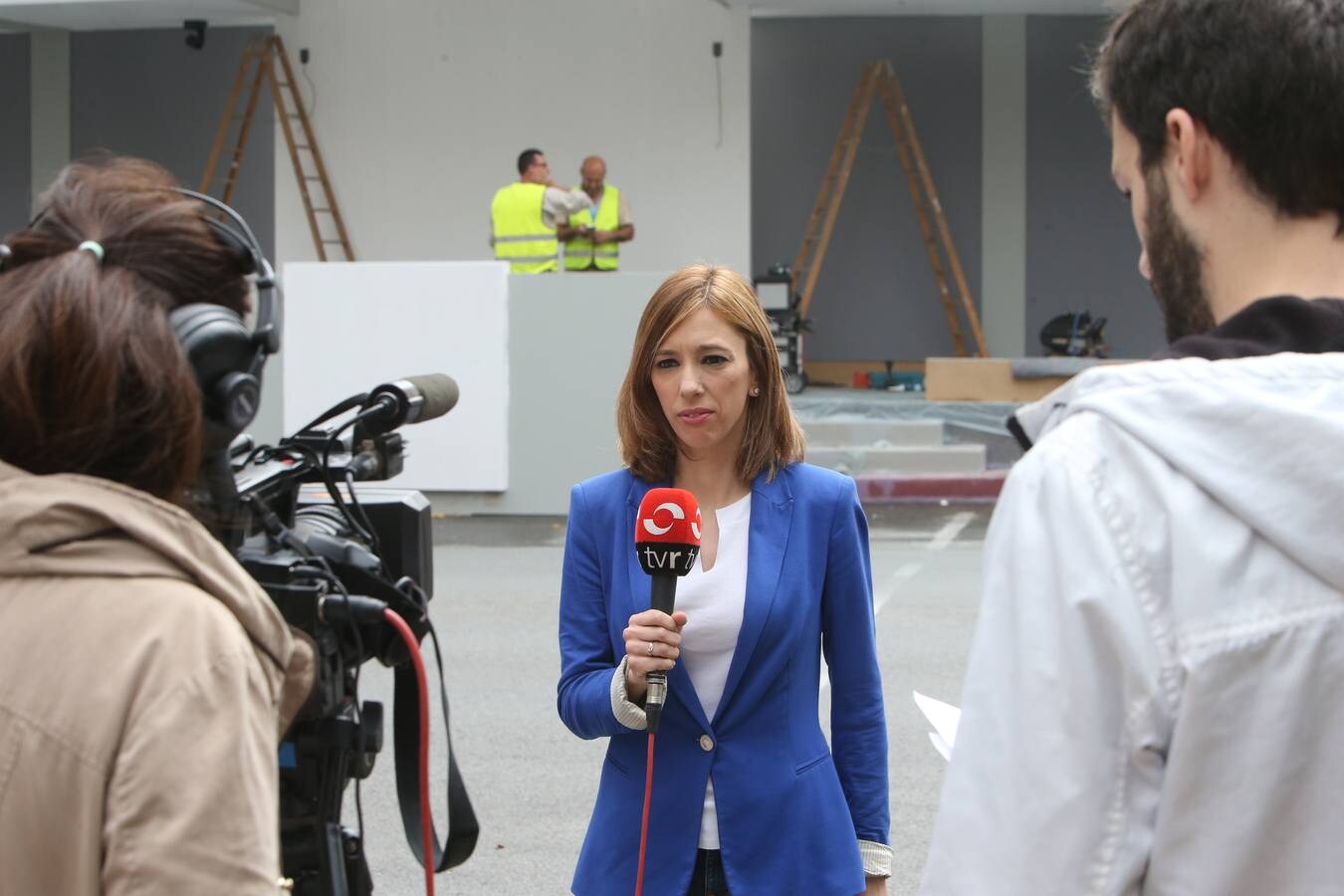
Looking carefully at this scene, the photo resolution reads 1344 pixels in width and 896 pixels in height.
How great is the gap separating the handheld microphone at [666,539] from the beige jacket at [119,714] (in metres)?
1.10

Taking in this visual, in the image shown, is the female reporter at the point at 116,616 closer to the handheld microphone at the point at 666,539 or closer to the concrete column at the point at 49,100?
the handheld microphone at the point at 666,539

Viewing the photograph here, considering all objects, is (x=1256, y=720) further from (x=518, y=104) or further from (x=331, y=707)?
(x=518, y=104)

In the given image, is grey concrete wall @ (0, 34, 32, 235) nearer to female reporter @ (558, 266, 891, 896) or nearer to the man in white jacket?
female reporter @ (558, 266, 891, 896)

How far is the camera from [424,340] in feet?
39.6

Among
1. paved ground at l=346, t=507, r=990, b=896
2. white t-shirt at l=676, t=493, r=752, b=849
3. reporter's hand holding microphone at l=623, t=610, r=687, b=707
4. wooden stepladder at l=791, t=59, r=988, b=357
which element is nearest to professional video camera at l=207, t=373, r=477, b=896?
reporter's hand holding microphone at l=623, t=610, r=687, b=707

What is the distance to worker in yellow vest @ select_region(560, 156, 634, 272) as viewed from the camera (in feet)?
48.9

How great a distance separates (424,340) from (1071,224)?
10.00m

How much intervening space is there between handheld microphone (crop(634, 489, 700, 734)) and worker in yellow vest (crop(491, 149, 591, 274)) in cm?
1140

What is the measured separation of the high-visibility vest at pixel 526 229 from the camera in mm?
13820

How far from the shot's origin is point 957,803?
1316 mm

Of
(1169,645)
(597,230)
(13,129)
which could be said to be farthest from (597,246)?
(1169,645)

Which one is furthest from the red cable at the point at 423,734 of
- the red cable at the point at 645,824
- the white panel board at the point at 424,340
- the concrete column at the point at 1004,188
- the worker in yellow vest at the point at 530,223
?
the concrete column at the point at 1004,188

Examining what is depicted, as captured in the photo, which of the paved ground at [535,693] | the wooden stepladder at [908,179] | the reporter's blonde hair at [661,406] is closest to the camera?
the reporter's blonde hair at [661,406]

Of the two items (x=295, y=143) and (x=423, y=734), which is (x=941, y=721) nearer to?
(x=423, y=734)
